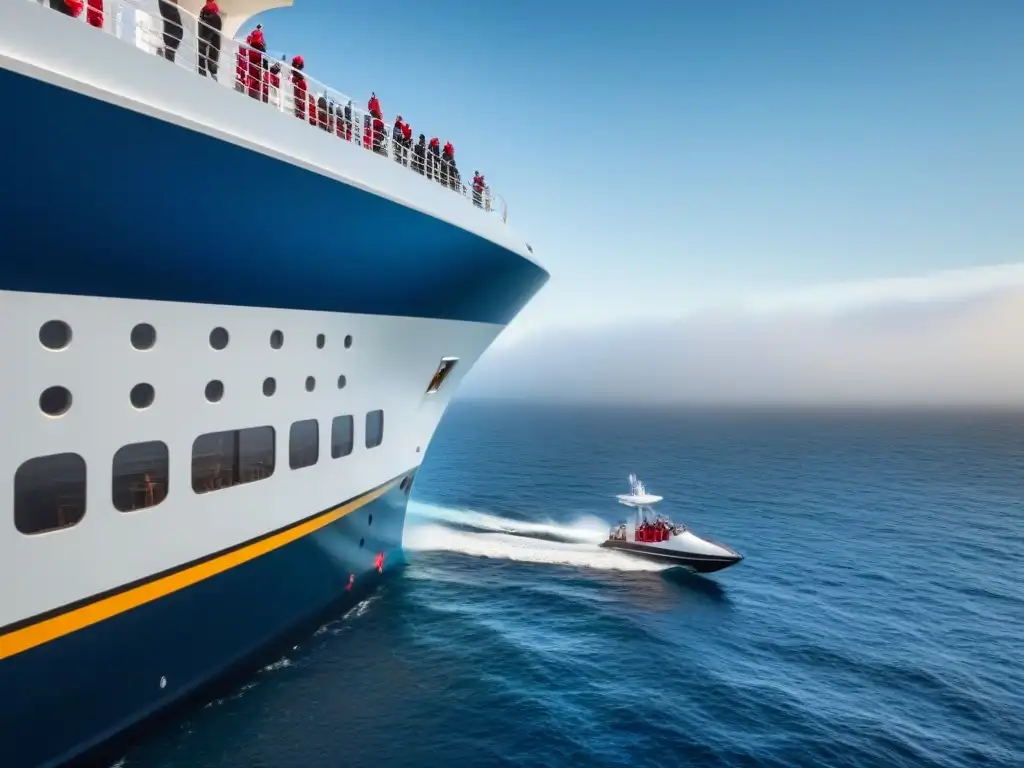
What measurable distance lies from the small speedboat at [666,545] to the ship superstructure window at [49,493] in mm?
26532

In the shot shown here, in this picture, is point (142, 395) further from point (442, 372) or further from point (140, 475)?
point (442, 372)

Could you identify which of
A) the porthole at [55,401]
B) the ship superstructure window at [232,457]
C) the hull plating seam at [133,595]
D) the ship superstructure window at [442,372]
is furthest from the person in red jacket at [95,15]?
the ship superstructure window at [442,372]

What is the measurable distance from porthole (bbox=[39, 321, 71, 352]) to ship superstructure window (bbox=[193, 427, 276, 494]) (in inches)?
117

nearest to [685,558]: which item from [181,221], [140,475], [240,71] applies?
[140,475]

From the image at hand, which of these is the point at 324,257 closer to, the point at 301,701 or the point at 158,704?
the point at 158,704

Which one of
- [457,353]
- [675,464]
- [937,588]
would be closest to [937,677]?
[937,588]

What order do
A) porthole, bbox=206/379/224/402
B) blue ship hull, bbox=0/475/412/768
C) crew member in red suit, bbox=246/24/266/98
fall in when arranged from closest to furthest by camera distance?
blue ship hull, bbox=0/475/412/768, porthole, bbox=206/379/224/402, crew member in red suit, bbox=246/24/266/98

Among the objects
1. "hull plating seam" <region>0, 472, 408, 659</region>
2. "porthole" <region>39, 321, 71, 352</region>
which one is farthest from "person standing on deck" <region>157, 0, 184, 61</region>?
"hull plating seam" <region>0, 472, 408, 659</region>

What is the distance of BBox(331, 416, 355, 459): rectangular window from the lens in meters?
15.5

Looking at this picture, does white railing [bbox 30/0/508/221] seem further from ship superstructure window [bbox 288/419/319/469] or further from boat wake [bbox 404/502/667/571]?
boat wake [bbox 404/502/667/571]

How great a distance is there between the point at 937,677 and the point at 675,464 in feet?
173

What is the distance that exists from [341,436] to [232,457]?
377cm

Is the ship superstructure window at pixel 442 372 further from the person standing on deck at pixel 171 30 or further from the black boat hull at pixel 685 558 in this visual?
the black boat hull at pixel 685 558

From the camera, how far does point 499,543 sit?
33.4m
